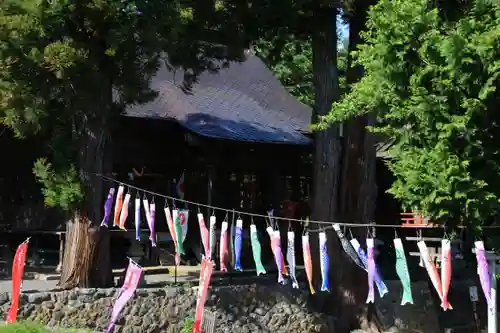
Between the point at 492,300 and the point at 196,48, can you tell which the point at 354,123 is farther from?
the point at 492,300

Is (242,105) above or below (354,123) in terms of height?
above

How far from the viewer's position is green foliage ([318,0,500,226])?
6.57 meters

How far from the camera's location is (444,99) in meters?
6.83

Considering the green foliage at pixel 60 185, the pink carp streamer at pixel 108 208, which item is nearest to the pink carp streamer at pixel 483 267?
the pink carp streamer at pixel 108 208

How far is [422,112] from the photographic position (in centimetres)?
686

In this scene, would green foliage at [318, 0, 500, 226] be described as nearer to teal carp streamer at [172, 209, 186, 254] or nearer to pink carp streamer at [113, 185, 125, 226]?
teal carp streamer at [172, 209, 186, 254]

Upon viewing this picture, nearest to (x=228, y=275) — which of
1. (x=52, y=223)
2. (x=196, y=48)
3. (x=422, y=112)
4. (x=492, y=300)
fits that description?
(x=52, y=223)

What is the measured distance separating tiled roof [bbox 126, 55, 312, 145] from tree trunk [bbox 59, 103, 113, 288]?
7.29 feet

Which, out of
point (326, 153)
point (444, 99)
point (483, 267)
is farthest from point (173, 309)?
point (444, 99)

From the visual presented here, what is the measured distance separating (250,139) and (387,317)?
4.82 metres

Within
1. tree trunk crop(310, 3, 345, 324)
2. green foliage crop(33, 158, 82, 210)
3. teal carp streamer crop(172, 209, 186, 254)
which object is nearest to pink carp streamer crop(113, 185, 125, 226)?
green foliage crop(33, 158, 82, 210)

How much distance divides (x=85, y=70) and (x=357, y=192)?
6040 millimetres

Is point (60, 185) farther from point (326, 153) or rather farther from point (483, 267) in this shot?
point (483, 267)

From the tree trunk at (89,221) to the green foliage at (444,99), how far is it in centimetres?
551
